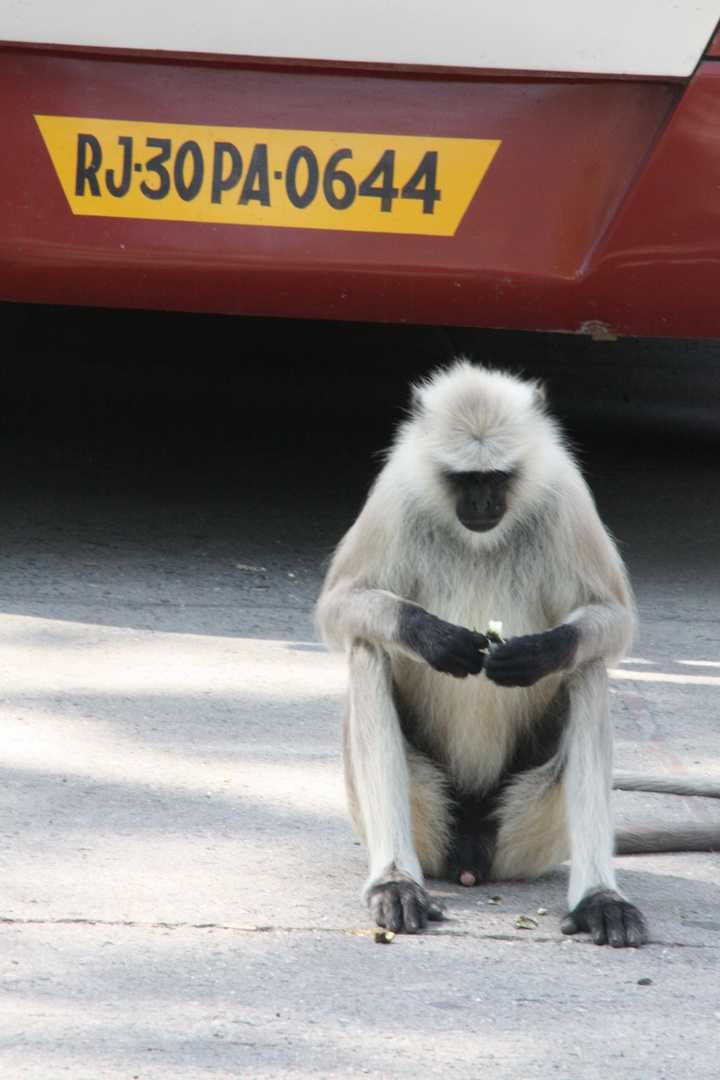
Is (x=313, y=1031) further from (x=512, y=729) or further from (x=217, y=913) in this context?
(x=512, y=729)

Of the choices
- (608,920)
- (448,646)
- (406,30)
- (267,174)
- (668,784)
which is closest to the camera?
(608,920)

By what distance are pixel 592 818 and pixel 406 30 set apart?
6.79 ft

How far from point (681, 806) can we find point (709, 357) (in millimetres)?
6755

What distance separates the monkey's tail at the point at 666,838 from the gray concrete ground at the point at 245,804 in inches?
2.1

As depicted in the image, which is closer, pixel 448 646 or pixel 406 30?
pixel 448 646

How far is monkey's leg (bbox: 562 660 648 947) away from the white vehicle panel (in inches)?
68.7

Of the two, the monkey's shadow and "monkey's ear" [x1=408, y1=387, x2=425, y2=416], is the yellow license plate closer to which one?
"monkey's ear" [x1=408, y1=387, x2=425, y2=416]

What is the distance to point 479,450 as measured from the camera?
2.96 metres

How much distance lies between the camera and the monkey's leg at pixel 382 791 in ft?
8.74

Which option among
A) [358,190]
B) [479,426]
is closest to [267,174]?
[358,190]

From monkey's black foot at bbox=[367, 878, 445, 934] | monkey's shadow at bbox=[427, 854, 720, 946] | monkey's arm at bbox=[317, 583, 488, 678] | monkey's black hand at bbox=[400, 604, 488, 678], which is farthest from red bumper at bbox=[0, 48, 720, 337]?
monkey's black foot at bbox=[367, 878, 445, 934]

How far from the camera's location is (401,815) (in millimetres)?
2811

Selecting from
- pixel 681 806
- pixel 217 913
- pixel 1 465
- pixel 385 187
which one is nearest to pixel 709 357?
pixel 1 465

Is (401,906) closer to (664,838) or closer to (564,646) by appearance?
(564,646)
